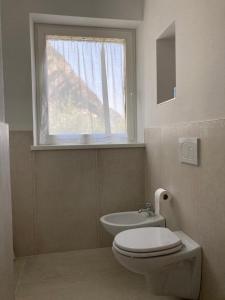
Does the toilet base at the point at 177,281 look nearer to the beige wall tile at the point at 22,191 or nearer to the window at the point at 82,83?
the beige wall tile at the point at 22,191

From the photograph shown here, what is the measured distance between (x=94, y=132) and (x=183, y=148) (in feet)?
3.74

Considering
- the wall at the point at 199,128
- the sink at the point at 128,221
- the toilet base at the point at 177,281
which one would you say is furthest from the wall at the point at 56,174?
the toilet base at the point at 177,281

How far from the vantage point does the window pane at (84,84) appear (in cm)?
258

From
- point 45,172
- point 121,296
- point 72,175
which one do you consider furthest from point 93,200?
point 121,296

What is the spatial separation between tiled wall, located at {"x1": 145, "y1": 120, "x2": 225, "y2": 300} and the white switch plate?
35 mm

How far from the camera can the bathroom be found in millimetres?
1678

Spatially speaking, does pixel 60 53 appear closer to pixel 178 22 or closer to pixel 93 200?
pixel 178 22

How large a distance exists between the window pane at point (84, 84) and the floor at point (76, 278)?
119 centimetres

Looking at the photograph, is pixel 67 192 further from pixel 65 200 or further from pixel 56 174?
pixel 56 174

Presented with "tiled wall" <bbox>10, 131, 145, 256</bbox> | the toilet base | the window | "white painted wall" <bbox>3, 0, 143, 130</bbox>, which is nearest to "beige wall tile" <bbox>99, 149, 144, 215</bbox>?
"tiled wall" <bbox>10, 131, 145, 256</bbox>

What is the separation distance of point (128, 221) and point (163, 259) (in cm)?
84

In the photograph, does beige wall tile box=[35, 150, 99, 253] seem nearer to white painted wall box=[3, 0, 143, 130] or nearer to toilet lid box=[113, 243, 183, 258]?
white painted wall box=[3, 0, 143, 130]

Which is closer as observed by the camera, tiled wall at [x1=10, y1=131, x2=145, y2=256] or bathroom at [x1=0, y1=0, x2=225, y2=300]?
bathroom at [x1=0, y1=0, x2=225, y2=300]

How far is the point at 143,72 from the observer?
2.56m
